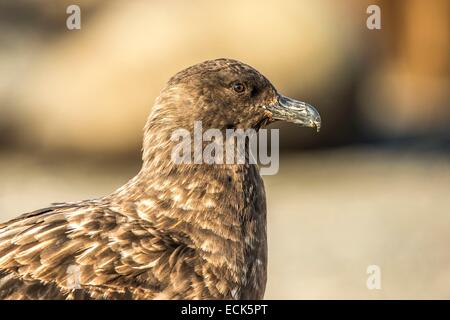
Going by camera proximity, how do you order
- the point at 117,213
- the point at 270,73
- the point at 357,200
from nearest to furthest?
1. the point at 117,213
2. the point at 357,200
3. the point at 270,73

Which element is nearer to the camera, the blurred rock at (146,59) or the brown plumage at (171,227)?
the brown plumage at (171,227)

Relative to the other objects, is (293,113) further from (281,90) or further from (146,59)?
(146,59)

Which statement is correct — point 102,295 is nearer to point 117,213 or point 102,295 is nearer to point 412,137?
point 117,213

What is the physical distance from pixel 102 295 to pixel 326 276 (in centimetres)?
457

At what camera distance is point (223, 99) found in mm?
5148

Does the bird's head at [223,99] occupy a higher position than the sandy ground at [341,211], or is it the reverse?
the bird's head at [223,99]

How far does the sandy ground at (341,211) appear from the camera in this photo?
871 cm

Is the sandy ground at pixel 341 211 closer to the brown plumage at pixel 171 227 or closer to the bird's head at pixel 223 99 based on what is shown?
the bird's head at pixel 223 99

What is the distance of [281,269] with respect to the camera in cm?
897

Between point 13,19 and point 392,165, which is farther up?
point 13,19

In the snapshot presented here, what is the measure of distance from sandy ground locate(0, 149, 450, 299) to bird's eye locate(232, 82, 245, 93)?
3.18 metres

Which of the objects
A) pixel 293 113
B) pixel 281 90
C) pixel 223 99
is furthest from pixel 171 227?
pixel 281 90

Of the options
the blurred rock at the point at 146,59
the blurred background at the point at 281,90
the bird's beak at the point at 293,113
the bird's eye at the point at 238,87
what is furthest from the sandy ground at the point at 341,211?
the bird's eye at the point at 238,87

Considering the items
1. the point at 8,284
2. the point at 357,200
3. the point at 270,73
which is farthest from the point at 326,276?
the point at 8,284
